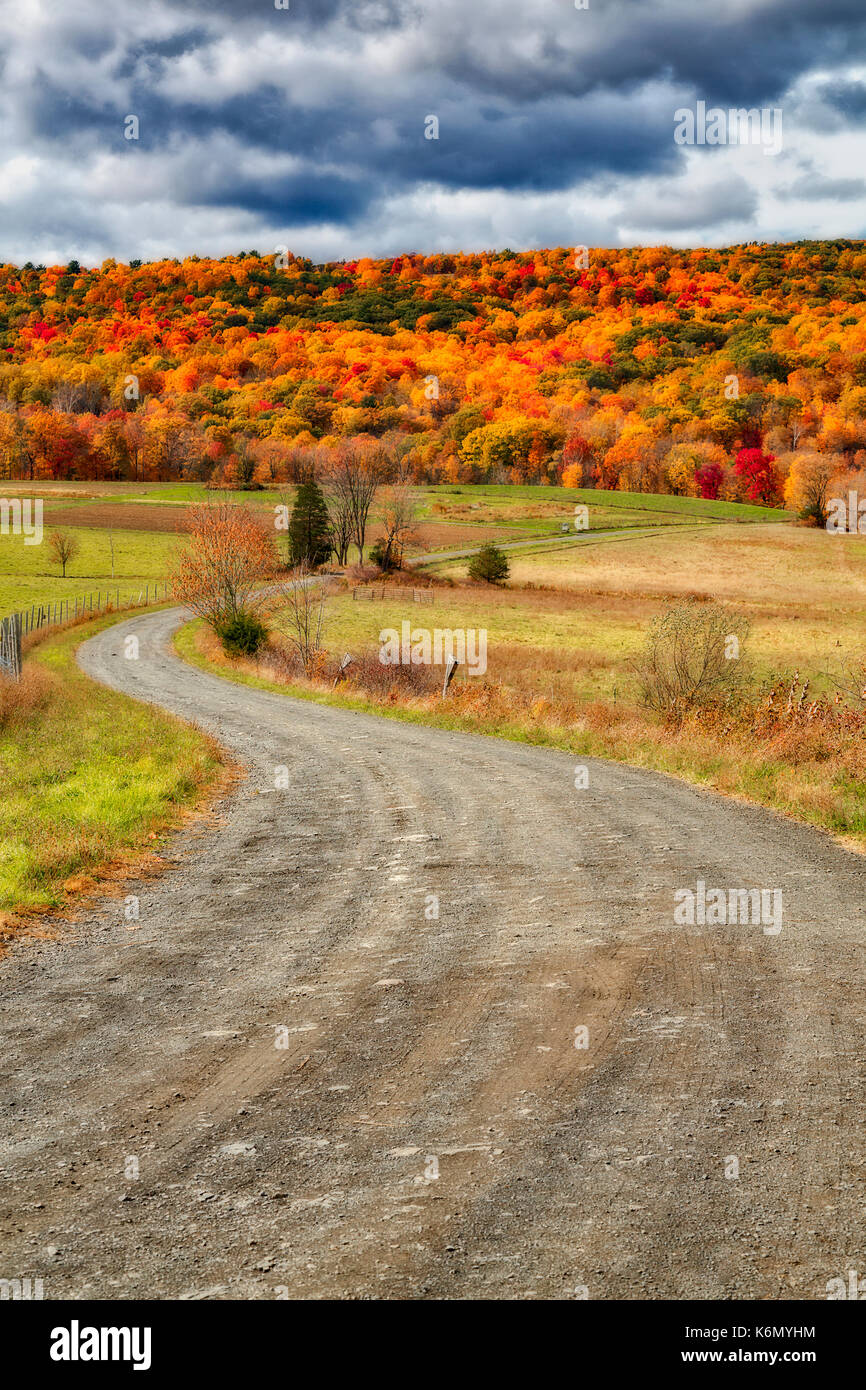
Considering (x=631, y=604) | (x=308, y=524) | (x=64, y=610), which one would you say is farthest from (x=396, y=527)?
(x=64, y=610)

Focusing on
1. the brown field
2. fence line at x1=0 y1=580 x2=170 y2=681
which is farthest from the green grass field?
the brown field

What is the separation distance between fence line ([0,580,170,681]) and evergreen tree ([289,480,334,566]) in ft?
39.6

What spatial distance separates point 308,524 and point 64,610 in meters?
26.2

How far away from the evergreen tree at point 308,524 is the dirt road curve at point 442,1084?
2812 inches

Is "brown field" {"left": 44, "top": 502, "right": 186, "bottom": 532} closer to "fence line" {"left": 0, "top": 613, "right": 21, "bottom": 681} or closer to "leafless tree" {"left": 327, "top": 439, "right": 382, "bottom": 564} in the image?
"leafless tree" {"left": 327, "top": 439, "right": 382, "bottom": 564}

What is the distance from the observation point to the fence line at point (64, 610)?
34.3 metres

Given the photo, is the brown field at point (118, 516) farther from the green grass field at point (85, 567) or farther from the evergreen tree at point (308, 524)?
the evergreen tree at point (308, 524)

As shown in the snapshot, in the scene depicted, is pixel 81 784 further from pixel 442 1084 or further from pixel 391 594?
pixel 391 594

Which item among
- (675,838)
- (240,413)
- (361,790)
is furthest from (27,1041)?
(240,413)

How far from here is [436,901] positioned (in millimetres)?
10141

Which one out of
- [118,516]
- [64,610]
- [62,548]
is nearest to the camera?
[64,610]

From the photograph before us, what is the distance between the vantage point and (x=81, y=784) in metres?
16.0

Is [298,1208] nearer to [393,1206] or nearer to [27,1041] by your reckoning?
[393,1206]

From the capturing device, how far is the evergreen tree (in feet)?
267
